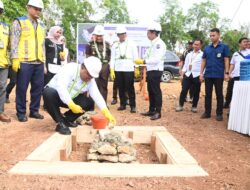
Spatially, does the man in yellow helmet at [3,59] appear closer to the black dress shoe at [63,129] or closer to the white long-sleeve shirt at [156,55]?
the black dress shoe at [63,129]

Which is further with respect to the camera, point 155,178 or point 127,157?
point 127,157

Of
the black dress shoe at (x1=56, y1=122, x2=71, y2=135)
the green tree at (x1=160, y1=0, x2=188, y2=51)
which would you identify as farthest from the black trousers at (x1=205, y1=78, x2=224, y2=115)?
the green tree at (x1=160, y1=0, x2=188, y2=51)

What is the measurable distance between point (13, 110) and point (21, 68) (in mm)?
1528

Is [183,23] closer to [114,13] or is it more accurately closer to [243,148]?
[114,13]

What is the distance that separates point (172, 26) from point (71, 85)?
29.2 m

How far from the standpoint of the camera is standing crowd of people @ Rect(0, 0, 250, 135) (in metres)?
4.80

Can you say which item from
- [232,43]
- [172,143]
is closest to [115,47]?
[172,143]

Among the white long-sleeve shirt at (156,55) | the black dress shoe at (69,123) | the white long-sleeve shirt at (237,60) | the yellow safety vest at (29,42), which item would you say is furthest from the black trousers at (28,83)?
the white long-sleeve shirt at (237,60)

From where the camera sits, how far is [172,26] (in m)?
32.8

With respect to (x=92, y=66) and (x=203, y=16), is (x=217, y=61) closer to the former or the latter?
(x=92, y=66)

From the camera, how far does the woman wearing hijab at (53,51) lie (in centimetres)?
661

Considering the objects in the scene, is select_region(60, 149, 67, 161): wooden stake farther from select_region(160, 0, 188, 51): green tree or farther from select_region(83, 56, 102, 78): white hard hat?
select_region(160, 0, 188, 51): green tree

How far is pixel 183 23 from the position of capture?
34500mm

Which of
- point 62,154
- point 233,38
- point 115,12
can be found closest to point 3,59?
point 62,154
